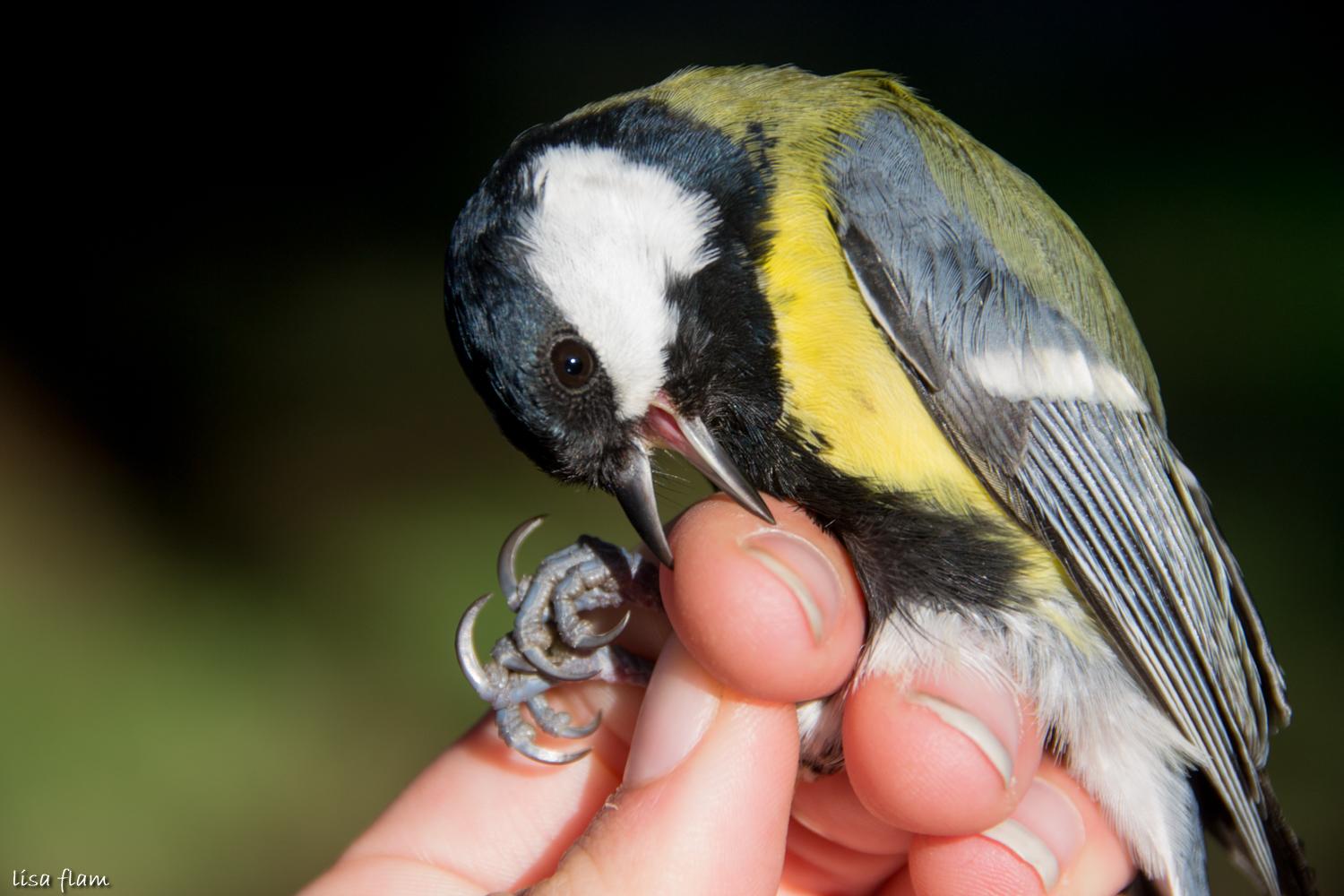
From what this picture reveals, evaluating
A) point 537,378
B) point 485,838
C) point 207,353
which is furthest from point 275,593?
point 537,378

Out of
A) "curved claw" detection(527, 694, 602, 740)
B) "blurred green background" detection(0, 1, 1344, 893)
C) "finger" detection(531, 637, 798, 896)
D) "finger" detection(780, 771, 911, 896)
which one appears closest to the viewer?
"finger" detection(531, 637, 798, 896)

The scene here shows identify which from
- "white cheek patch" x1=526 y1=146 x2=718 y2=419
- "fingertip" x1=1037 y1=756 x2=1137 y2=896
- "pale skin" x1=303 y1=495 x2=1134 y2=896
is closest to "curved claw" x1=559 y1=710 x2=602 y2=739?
"pale skin" x1=303 y1=495 x2=1134 y2=896

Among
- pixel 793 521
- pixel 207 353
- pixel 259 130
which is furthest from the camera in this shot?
pixel 259 130

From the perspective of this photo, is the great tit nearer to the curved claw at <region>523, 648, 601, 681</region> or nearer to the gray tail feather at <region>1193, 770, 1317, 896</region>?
the gray tail feather at <region>1193, 770, 1317, 896</region>

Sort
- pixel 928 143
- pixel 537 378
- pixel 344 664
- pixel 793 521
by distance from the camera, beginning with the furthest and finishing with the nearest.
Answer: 1. pixel 344 664
2. pixel 928 143
3. pixel 793 521
4. pixel 537 378

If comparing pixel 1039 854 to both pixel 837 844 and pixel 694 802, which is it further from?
pixel 694 802

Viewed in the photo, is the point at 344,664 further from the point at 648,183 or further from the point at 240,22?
the point at 240,22

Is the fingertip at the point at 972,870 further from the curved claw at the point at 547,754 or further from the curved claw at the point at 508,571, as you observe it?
the curved claw at the point at 508,571

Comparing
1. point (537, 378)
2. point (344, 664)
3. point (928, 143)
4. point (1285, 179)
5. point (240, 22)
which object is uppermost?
point (240, 22)
